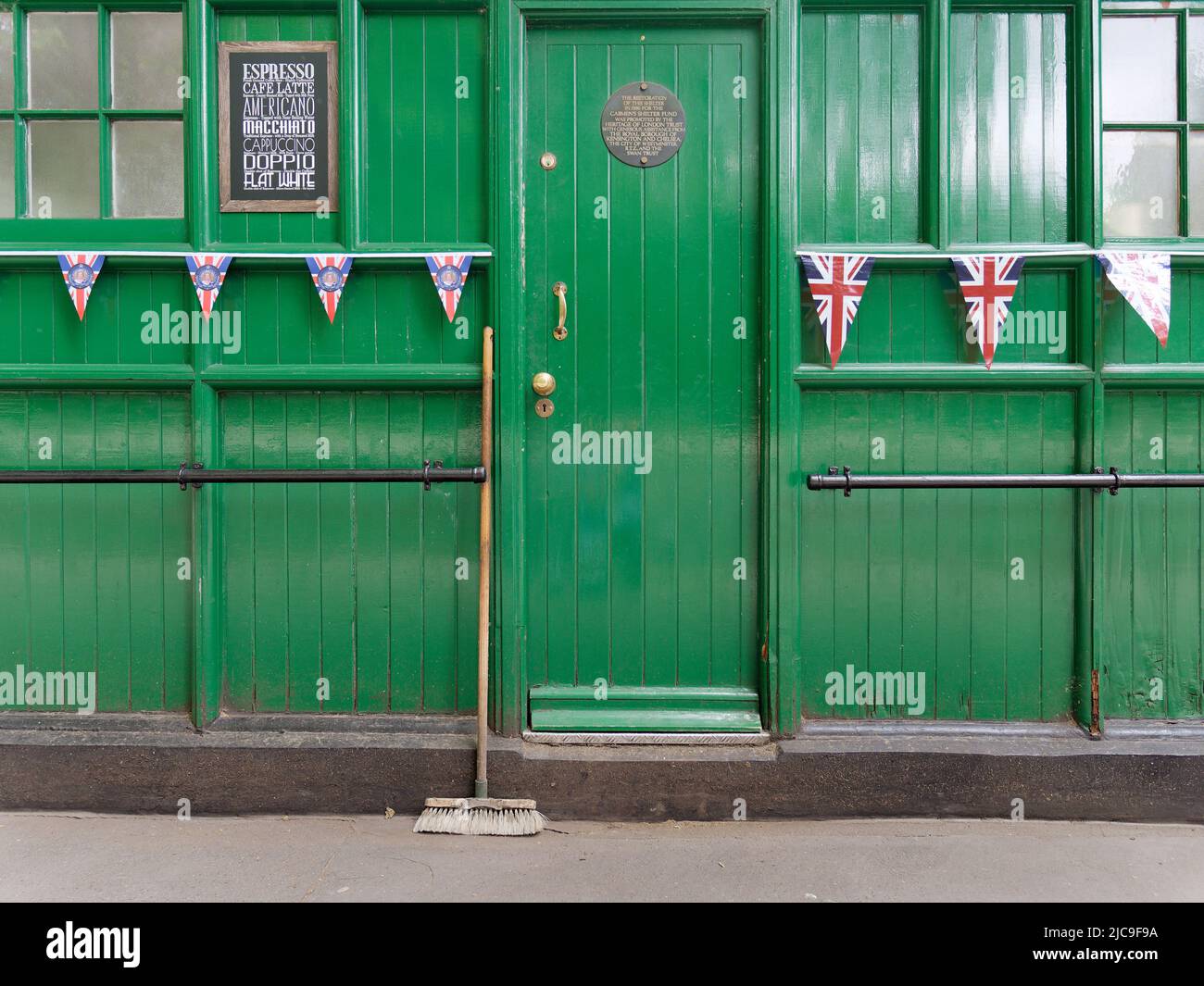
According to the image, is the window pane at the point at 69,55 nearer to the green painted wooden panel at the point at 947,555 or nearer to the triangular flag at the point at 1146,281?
the green painted wooden panel at the point at 947,555

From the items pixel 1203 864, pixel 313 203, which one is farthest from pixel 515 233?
pixel 1203 864

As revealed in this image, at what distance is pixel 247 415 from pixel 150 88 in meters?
1.50

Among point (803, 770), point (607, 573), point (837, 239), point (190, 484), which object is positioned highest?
point (837, 239)

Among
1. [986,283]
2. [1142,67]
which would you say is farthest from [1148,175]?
[986,283]

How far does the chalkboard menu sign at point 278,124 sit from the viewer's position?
350 centimetres

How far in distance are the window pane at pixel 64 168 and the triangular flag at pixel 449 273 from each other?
1554 mm

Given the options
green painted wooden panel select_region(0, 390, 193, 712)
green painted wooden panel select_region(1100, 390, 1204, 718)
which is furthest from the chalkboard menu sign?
green painted wooden panel select_region(1100, 390, 1204, 718)

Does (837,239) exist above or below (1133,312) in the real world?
above

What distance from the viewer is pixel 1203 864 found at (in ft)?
10.1

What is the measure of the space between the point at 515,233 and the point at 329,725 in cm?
231

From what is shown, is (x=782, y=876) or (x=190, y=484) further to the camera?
(x=190, y=484)

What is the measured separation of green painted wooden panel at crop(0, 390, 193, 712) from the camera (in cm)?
357

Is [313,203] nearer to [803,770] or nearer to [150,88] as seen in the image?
[150,88]

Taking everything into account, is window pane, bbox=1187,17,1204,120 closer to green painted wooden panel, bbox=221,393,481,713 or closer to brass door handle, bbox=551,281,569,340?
brass door handle, bbox=551,281,569,340
